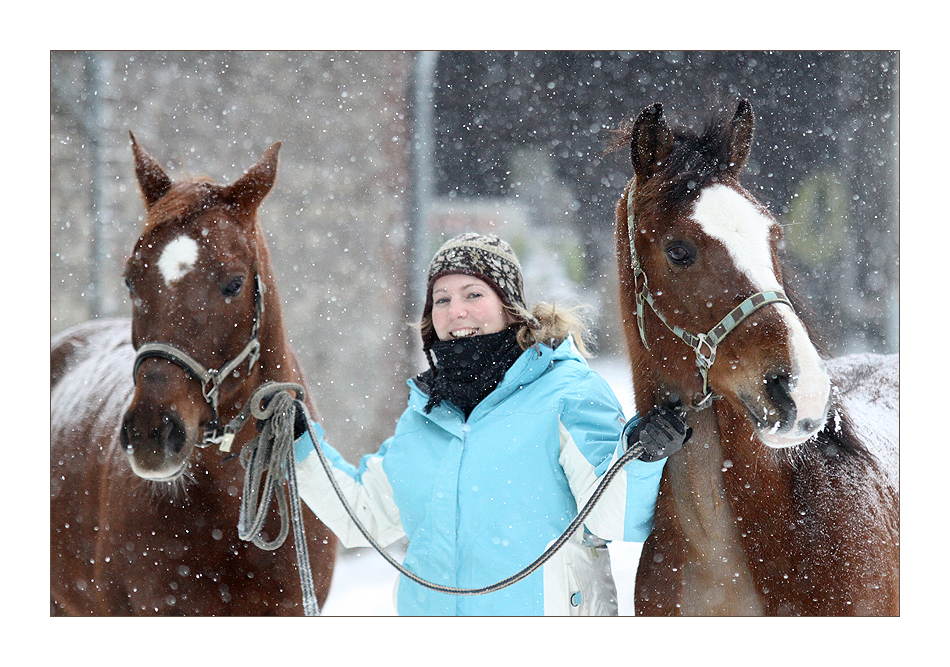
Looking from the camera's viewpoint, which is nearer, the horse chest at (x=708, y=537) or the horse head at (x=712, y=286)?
the horse head at (x=712, y=286)

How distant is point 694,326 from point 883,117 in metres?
Answer: 3.26

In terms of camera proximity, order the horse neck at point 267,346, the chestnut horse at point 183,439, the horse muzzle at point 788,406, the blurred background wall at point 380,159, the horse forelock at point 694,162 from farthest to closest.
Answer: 1. the blurred background wall at point 380,159
2. the horse neck at point 267,346
3. the chestnut horse at point 183,439
4. the horse forelock at point 694,162
5. the horse muzzle at point 788,406

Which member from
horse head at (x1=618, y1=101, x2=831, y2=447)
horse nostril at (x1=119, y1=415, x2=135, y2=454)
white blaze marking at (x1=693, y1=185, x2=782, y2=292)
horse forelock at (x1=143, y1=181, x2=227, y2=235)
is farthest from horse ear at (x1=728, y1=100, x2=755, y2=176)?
horse nostril at (x1=119, y1=415, x2=135, y2=454)

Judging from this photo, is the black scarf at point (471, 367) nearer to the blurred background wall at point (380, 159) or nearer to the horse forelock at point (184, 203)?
the horse forelock at point (184, 203)

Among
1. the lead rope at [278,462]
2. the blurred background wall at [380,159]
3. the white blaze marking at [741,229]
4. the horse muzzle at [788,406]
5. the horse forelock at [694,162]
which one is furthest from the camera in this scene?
the blurred background wall at [380,159]

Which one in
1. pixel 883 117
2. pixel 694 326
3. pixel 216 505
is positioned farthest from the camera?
pixel 883 117

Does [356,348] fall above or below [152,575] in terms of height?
above

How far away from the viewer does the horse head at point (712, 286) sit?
54.5 inches

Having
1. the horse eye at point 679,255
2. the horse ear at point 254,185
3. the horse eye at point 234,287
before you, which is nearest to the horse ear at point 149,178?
the horse ear at point 254,185

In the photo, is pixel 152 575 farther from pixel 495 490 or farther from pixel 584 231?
pixel 584 231
